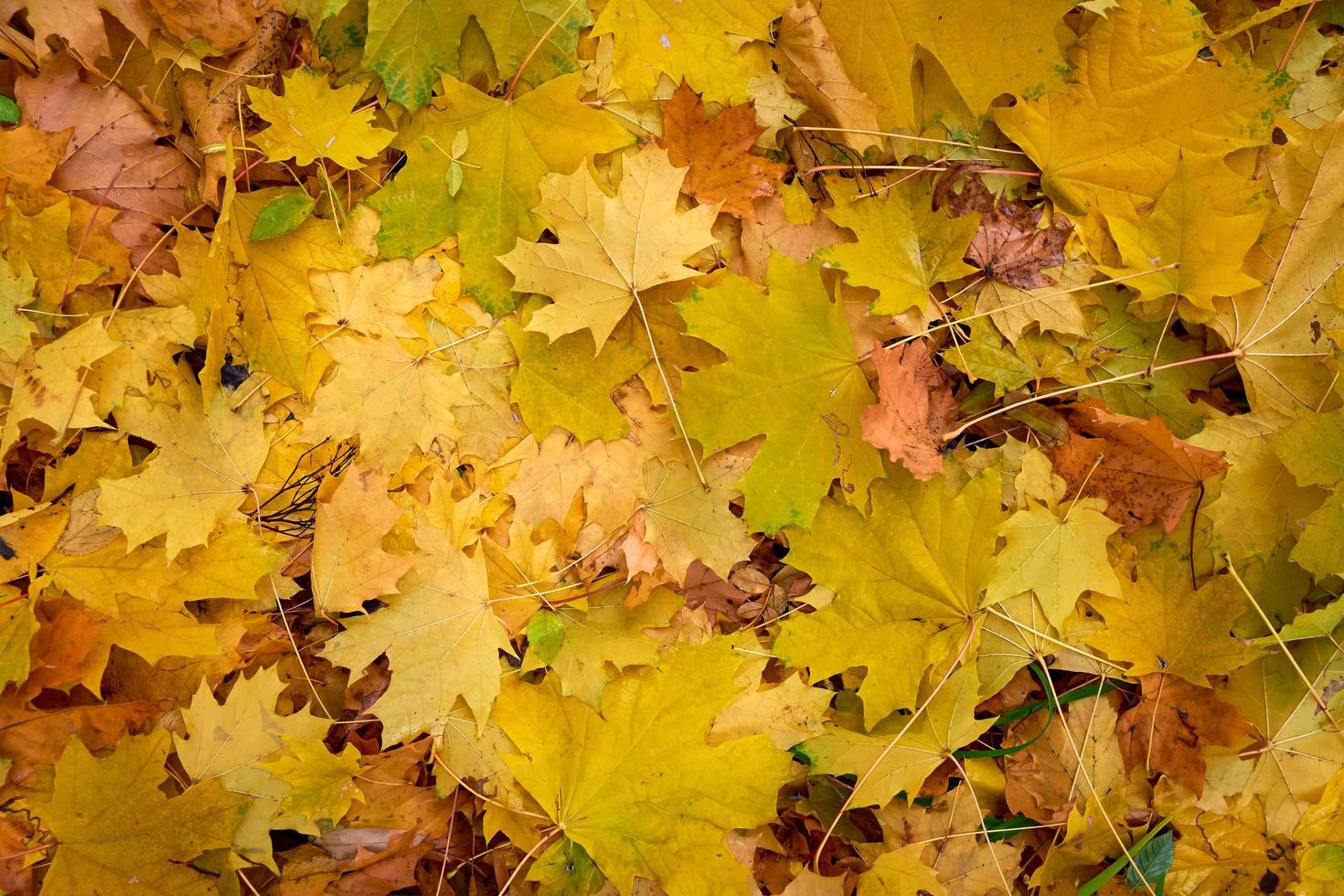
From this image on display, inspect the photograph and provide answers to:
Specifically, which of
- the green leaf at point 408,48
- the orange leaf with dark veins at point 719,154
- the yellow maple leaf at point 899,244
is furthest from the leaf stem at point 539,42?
the yellow maple leaf at point 899,244

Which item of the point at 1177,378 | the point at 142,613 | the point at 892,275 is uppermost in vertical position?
the point at 892,275

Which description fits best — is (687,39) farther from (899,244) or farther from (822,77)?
(899,244)

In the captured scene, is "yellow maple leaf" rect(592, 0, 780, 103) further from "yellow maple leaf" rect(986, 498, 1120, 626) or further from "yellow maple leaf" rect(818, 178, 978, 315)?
"yellow maple leaf" rect(986, 498, 1120, 626)

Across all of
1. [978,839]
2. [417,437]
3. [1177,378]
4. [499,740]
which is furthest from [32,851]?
[1177,378]

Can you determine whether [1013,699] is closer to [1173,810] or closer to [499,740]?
[1173,810]

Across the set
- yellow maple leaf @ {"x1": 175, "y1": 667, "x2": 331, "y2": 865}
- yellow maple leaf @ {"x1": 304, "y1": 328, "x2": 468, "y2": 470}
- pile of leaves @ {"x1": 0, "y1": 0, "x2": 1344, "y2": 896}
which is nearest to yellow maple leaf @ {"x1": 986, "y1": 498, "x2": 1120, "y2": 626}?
pile of leaves @ {"x1": 0, "y1": 0, "x2": 1344, "y2": 896}

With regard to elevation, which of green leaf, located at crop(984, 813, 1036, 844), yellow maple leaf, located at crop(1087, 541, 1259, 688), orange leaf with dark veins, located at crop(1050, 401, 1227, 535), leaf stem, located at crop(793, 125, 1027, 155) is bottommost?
green leaf, located at crop(984, 813, 1036, 844)

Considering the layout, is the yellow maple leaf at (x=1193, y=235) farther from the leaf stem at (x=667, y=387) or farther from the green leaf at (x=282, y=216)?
the green leaf at (x=282, y=216)
